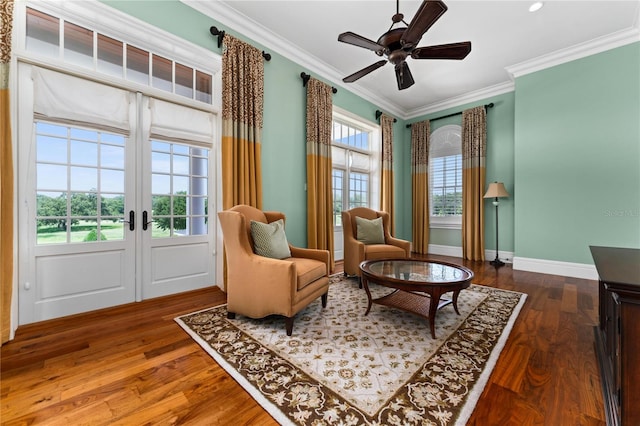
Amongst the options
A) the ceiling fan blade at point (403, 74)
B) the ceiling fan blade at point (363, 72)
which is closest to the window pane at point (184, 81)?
the ceiling fan blade at point (363, 72)

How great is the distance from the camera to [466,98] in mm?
5453

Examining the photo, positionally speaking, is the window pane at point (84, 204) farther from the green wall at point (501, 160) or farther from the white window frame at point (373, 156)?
the green wall at point (501, 160)

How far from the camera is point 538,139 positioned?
13.9ft

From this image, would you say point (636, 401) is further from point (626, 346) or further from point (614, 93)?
point (614, 93)

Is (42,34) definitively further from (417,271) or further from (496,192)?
(496,192)

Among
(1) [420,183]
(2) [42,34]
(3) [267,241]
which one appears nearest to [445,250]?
(1) [420,183]

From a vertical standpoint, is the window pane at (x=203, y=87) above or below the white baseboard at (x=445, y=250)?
above

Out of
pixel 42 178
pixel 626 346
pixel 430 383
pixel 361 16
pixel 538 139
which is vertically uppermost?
pixel 361 16

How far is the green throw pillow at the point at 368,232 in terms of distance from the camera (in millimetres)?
3779

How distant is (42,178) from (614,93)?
678 centimetres

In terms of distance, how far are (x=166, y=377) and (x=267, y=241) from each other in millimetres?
1242

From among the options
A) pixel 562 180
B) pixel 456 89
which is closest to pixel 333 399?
pixel 562 180

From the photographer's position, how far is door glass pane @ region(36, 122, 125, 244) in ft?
7.61

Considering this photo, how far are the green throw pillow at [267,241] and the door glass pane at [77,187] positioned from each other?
1.42m
